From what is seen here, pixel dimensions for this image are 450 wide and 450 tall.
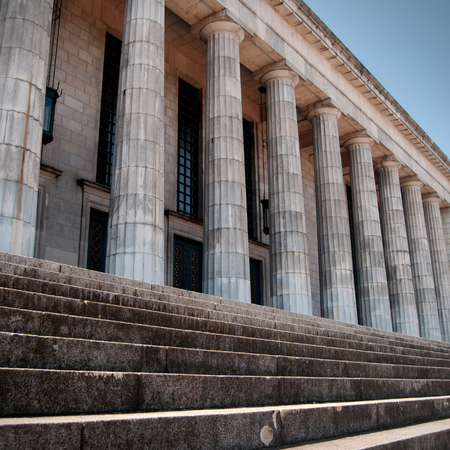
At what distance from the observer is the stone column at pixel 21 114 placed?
33.3ft

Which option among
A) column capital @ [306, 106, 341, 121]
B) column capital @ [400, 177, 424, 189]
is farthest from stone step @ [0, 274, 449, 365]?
column capital @ [400, 177, 424, 189]

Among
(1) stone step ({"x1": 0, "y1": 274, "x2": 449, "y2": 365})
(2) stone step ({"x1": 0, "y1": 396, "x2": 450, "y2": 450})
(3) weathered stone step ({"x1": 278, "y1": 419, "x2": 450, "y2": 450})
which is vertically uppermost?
(1) stone step ({"x1": 0, "y1": 274, "x2": 449, "y2": 365})

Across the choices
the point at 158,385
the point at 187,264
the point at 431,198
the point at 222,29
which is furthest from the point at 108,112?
the point at 431,198

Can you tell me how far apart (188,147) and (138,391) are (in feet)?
60.5

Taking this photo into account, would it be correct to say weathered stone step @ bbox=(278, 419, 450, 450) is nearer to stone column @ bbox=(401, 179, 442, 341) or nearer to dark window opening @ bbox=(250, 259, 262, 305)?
dark window opening @ bbox=(250, 259, 262, 305)

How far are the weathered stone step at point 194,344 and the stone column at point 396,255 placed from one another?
18.0 m

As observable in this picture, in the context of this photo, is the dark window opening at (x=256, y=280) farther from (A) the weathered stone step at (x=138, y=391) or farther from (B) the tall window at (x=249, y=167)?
(A) the weathered stone step at (x=138, y=391)

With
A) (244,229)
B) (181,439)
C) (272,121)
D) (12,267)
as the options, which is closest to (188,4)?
(272,121)

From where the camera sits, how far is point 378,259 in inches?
891

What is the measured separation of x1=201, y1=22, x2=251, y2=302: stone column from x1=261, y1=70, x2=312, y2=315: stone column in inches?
95.4

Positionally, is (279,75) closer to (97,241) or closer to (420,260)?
(97,241)

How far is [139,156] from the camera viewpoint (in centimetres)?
1276

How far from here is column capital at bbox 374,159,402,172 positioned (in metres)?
26.7

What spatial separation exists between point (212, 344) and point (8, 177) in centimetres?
632
